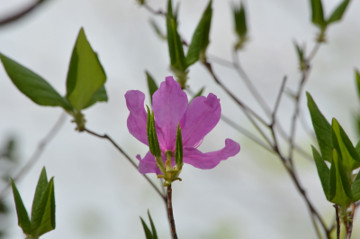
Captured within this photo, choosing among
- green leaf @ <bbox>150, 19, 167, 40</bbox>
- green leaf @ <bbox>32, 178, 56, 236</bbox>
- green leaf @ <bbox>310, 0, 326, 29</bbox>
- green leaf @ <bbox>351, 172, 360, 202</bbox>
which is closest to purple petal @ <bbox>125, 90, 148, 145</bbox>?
green leaf @ <bbox>32, 178, 56, 236</bbox>

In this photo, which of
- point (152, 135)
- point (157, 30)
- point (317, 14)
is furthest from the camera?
point (157, 30)

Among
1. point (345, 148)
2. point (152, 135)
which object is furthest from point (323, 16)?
point (152, 135)

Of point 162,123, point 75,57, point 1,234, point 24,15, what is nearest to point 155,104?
point 162,123

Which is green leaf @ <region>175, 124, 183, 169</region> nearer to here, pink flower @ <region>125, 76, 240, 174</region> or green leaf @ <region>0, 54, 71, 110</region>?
pink flower @ <region>125, 76, 240, 174</region>

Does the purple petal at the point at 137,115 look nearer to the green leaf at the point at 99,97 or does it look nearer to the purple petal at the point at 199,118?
the purple petal at the point at 199,118

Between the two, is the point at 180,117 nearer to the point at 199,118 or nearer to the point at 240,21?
the point at 199,118

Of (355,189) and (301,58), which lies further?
(301,58)

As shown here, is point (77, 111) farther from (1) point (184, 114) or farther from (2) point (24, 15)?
(2) point (24, 15)
